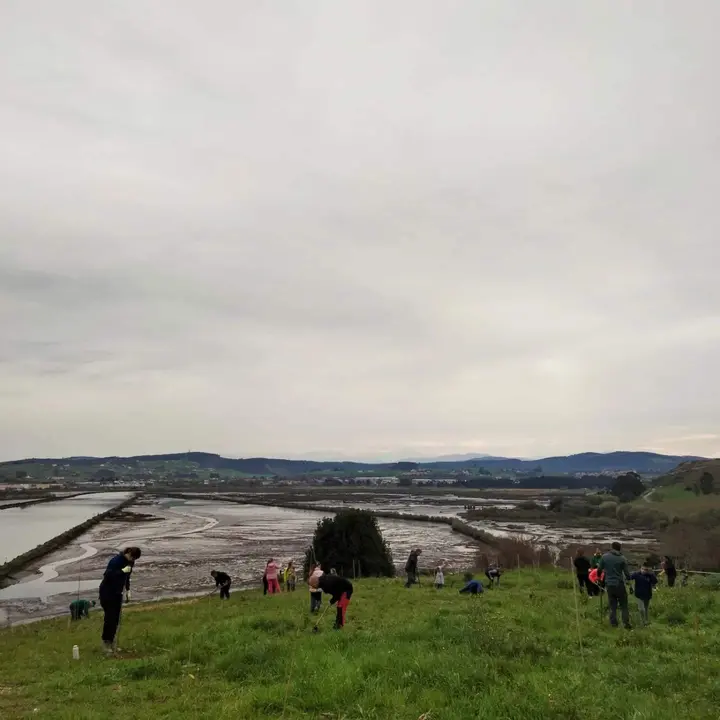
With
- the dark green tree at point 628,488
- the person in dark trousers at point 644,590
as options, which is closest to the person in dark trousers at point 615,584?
the person in dark trousers at point 644,590

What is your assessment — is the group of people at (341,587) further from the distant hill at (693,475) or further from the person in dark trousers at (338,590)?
the distant hill at (693,475)

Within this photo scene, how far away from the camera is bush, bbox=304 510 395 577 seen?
3947 centimetres

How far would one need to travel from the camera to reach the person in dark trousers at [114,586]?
516 inches

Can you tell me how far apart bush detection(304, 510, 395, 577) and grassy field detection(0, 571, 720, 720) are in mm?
22892

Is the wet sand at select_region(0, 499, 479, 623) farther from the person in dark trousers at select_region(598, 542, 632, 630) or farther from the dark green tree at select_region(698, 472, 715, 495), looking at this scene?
the dark green tree at select_region(698, 472, 715, 495)

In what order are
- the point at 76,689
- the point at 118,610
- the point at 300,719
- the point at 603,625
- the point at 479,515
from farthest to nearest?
the point at 479,515, the point at 603,625, the point at 118,610, the point at 76,689, the point at 300,719

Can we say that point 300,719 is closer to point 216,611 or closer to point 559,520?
point 216,611

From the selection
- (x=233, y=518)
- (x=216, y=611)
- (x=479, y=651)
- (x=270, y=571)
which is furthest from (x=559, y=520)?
(x=479, y=651)

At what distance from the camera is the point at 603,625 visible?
15.4 m

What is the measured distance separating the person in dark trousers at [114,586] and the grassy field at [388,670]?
74cm

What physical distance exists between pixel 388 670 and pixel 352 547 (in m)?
30.7

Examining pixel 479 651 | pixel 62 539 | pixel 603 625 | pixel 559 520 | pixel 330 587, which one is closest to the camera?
pixel 479 651

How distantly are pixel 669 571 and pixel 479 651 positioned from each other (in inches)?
726

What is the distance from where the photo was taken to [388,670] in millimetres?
9977
